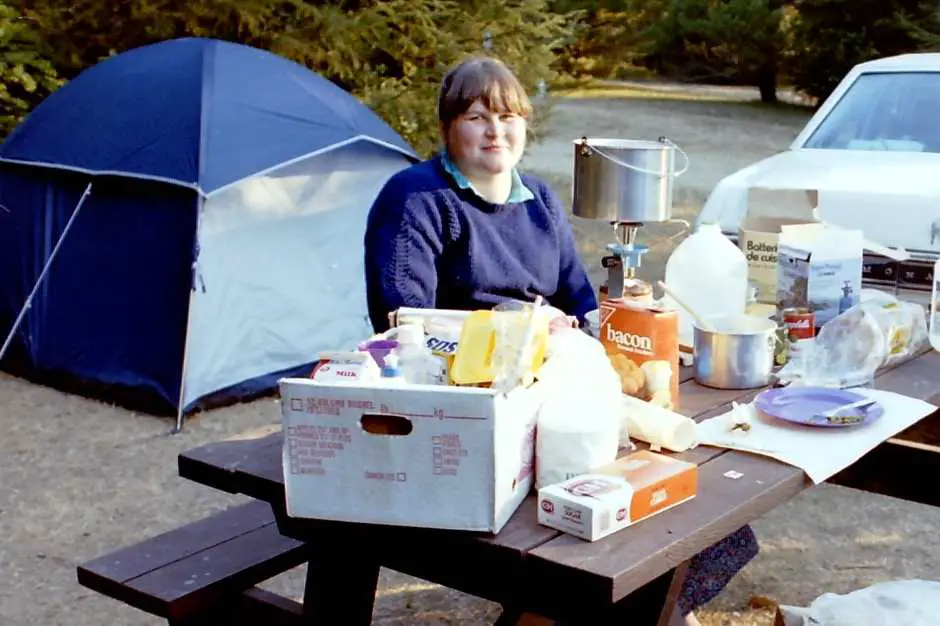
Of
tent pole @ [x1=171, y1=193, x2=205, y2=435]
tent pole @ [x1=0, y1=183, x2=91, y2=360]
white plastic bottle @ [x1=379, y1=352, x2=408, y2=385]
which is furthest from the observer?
tent pole @ [x1=0, y1=183, x2=91, y2=360]

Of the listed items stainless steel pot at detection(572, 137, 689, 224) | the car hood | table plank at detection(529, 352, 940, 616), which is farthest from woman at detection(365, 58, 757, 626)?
stainless steel pot at detection(572, 137, 689, 224)

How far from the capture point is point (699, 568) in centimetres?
280

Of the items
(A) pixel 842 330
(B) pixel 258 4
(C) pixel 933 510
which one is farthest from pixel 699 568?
(B) pixel 258 4

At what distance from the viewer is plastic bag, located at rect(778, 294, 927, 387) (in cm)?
229

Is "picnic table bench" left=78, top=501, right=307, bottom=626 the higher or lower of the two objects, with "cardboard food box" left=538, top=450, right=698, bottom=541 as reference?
lower

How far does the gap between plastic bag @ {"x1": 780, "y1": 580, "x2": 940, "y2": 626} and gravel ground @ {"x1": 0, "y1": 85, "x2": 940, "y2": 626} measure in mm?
903

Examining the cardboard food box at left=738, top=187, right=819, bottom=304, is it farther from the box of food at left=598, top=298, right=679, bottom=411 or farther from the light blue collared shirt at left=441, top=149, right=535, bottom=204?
the box of food at left=598, top=298, right=679, bottom=411

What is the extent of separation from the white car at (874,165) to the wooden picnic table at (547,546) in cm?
182

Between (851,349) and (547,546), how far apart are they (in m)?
1.09

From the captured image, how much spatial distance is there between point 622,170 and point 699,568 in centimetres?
229

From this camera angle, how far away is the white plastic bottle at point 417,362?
1758mm

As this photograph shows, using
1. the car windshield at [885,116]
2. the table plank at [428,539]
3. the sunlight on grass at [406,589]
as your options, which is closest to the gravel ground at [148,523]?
the sunlight on grass at [406,589]

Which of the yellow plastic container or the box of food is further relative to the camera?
the box of food

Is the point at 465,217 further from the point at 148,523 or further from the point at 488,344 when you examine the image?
the point at 148,523
